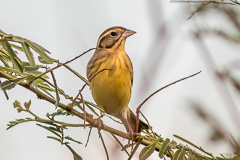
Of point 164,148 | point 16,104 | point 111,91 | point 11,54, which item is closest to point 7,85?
point 11,54

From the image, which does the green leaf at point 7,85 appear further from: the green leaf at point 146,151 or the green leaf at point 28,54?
the green leaf at point 146,151

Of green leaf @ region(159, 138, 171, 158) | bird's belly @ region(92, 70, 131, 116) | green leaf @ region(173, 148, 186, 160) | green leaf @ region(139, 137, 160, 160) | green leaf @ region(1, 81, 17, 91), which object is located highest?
green leaf @ region(1, 81, 17, 91)

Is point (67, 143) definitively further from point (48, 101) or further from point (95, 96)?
point (95, 96)

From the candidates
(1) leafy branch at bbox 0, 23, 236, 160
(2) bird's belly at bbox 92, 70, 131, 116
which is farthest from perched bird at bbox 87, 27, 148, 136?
(1) leafy branch at bbox 0, 23, 236, 160

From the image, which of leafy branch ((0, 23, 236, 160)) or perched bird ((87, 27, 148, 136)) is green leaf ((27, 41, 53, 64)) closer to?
leafy branch ((0, 23, 236, 160))

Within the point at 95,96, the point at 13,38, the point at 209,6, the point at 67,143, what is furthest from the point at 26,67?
the point at 95,96

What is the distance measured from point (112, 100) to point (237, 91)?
7.28 feet

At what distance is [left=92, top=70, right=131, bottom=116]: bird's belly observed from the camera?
2838mm

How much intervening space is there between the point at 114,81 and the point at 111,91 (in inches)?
3.6

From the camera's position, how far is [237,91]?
0.68 meters

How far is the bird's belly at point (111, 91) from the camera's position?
9.31ft

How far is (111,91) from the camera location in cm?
287

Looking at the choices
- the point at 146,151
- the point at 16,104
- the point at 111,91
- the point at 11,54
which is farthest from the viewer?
the point at 111,91

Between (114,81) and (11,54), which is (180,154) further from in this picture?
(114,81)
